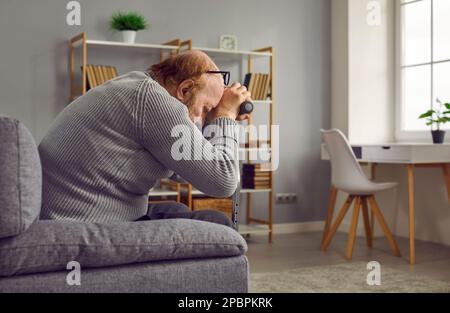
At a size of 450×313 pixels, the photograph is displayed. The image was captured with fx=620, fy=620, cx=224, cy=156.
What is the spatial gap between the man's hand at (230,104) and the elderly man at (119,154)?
0.11m

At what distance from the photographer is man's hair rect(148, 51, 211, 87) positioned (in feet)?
5.86

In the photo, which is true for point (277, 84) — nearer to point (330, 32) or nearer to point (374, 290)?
point (330, 32)

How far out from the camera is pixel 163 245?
157 cm

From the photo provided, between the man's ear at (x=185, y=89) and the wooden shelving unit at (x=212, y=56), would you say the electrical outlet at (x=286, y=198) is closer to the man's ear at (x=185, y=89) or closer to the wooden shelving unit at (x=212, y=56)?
the wooden shelving unit at (x=212, y=56)

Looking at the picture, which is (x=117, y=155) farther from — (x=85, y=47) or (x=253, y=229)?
(x=253, y=229)

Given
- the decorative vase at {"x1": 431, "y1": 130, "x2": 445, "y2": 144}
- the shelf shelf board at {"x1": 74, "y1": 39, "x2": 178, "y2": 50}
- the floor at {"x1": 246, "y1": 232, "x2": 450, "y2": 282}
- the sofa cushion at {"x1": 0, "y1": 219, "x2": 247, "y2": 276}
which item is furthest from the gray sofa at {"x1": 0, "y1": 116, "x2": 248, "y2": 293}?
the decorative vase at {"x1": 431, "y1": 130, "x2": 445, "y2": 144}

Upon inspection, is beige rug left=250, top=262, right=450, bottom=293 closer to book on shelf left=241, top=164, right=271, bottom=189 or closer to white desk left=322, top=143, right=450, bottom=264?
white desk left=322, top=143, right=450, bottom=264

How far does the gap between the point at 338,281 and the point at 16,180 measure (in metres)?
2.39

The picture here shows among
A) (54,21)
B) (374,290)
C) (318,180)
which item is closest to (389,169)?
(318,180)

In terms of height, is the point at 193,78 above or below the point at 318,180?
above

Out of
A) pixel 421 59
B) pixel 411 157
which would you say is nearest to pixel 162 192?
pixel 411 157

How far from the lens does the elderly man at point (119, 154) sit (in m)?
1.61
